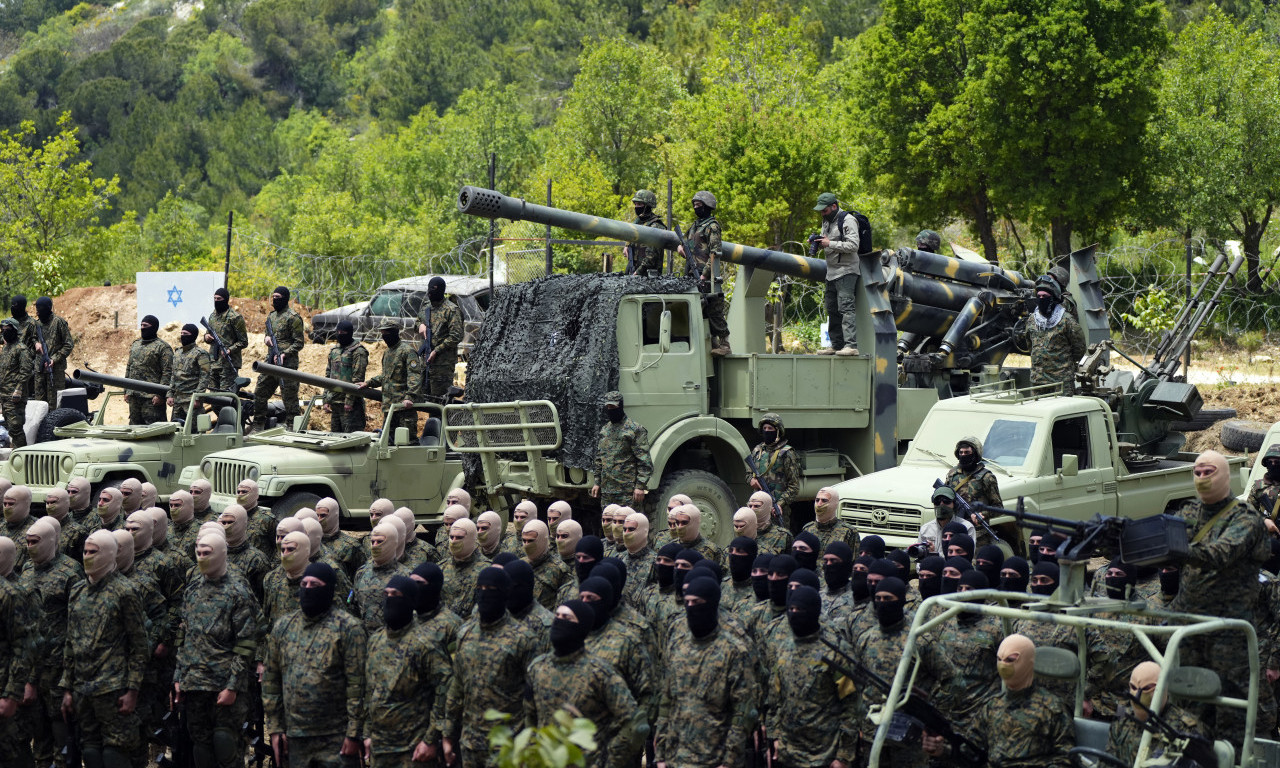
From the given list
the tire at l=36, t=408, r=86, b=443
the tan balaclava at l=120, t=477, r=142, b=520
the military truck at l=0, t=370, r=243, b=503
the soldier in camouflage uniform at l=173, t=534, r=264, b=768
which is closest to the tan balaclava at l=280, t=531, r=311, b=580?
the soldier in camouflage uniform at l=173, t=534, r=264, b=768

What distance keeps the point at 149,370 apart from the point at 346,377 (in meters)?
2.34

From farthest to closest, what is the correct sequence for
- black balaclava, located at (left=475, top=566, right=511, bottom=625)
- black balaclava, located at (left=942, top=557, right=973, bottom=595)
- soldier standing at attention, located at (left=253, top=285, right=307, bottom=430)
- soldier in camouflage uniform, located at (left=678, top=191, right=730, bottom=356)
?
soldier standing at attention, located at (left=253, top=285, right=307, bottom=430) → soldier in camouflage uniform, located at (left=678, top=191, right=730, bottom=356) → black balaclava, located at (left=942, top=557, right=973, bottom=595) → black balaclava, located at (left=475, top=566, right=511, bottom=625)

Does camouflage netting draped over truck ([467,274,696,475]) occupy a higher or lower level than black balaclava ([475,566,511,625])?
higher

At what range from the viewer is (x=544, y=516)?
1438 cm

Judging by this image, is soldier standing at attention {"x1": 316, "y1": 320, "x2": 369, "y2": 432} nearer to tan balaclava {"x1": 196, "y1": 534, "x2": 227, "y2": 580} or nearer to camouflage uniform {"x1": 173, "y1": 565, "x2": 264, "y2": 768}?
tan balaclava {"x1": 196, "y1": 534, "x2": 227, "y2": 580}

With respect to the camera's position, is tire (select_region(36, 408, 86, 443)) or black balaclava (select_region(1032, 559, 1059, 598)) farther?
tire (select_region(36, 408, 86, 443))

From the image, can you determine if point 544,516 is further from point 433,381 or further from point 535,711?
point 535,711

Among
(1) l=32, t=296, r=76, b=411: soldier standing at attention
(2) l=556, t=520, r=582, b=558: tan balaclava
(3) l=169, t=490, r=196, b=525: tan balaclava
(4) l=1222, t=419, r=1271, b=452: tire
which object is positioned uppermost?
(1) l=32, t=296, r=76, b=411: soldier standing at attention

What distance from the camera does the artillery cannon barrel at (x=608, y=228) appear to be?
12.1m

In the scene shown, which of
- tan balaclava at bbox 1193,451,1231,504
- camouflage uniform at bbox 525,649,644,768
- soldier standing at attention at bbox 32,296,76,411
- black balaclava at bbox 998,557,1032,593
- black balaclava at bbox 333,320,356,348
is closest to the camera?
camouflage uniform at bbox 525,649,644,768

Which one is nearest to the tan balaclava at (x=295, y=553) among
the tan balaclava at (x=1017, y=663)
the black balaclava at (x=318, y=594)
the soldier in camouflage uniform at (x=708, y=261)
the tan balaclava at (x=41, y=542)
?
the black balaclava at (x=318, y=594)

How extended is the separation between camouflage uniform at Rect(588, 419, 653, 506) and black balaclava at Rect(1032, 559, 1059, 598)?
181 inches

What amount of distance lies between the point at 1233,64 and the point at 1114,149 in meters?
4.65

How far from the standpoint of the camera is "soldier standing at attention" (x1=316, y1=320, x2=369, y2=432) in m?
15.6
